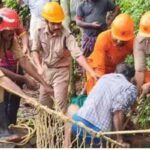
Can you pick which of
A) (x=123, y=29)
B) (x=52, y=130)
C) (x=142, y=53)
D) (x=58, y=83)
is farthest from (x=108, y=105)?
(x=58, y=83)

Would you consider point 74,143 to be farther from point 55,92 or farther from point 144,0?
point 144,0

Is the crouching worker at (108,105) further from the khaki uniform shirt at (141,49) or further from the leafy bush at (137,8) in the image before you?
the leafy bush at (137,8)

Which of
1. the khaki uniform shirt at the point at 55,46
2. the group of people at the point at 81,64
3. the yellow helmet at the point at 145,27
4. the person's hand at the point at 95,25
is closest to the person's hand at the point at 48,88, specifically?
the group of people at the point at 81,64

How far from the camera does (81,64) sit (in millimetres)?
7223

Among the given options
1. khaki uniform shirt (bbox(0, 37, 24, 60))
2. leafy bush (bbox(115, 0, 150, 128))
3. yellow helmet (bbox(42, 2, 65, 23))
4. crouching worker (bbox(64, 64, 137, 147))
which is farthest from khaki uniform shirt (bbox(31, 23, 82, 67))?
crouching worker (bbox(64, 64, 137, 147))

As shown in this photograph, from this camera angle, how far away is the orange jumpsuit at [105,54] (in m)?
7.16

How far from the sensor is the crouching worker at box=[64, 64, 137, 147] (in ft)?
20.2

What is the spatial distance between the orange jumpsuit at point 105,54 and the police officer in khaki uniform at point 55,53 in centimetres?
15

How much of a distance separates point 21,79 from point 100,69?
35.5 inches

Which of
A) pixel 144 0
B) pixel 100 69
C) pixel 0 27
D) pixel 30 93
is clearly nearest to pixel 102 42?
pixel 100 69

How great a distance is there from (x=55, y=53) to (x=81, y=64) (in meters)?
0.38

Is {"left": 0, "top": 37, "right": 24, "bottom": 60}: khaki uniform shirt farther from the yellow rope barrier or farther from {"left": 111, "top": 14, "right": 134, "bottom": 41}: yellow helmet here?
{"left": 111, "top": 14, "right": 134, "bottom": 41}: yellow helmet

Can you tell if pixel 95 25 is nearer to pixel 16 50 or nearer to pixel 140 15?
pixel 140 15

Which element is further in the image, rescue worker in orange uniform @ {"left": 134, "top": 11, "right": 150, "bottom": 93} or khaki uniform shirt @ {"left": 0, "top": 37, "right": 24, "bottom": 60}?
rescue worker in orange uniform @ {"left": 134, "top": 11, "right": 150, "bottom": 93}
